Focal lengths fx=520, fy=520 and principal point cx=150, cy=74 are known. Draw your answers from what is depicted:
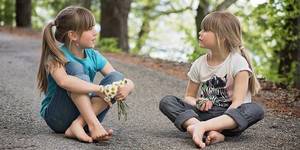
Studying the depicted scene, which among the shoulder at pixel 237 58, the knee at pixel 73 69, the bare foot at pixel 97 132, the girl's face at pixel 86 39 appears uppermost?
the girl's face at pixel 86 39

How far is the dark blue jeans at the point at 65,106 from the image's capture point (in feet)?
12.5

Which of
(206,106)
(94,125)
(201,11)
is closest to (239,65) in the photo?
(206,106)

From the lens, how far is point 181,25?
2352cm

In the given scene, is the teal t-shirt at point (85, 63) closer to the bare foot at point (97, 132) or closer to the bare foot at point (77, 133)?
the bare foot at point (77, 133)

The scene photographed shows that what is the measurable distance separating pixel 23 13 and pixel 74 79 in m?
15.3

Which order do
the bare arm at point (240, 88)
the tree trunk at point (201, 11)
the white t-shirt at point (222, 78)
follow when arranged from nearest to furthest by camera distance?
the bare arm at point (240, 88) → the white t-shirt at point (222, 78) → the tree trunk at point (201, 11)

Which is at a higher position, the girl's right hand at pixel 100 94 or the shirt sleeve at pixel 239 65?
the shirt sleeve at pixel 239 65

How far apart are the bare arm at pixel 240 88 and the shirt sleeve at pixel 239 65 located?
28 mm

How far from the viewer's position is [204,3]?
14820mm

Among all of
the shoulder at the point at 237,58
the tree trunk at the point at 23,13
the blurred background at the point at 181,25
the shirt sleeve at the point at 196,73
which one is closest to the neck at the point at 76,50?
the shirt sleeve at the point at 196,73

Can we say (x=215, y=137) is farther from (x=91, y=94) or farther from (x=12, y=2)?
(x=12, y=2)

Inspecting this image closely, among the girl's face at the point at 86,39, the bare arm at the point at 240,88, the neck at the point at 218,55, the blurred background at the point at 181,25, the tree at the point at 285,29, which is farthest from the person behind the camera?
the blurred background at the point at 181,25

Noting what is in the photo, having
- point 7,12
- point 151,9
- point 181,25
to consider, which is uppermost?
point 151,9

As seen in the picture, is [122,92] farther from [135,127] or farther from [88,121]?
[135,127]
